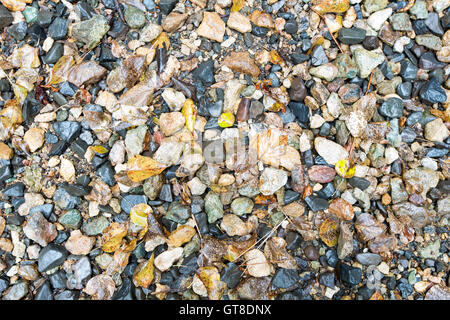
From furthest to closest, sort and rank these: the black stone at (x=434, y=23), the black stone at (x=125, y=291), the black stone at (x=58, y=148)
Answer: the black stone at (x=434, y=23) < the black stone at (x=58, y=148) < the black stone at (x=125, y=291)

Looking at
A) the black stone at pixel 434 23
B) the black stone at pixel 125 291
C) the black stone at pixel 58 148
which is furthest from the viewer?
the black stone at pixel 434 23

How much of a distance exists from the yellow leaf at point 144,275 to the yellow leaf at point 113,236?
0.17m

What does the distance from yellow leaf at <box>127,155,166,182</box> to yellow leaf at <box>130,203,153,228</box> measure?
0.47ft

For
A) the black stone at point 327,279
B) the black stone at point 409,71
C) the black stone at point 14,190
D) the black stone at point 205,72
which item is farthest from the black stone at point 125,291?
the black stone at point 409,71

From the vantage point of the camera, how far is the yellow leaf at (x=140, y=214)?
6.01 feet

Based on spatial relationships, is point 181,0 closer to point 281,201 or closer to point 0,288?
point 281,201

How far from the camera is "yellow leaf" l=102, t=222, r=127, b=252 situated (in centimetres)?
182

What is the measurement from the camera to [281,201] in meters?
1.87

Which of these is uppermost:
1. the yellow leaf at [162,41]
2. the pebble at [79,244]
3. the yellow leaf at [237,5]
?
the yellow leaf at [237,5]

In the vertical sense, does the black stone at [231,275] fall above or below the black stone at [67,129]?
below

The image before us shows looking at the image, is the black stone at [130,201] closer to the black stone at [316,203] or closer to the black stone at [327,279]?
the black stone at [316,203]

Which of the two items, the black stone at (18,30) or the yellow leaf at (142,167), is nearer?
the yellow leaf at (142,167)

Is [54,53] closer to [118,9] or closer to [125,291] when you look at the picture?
[118,9]
